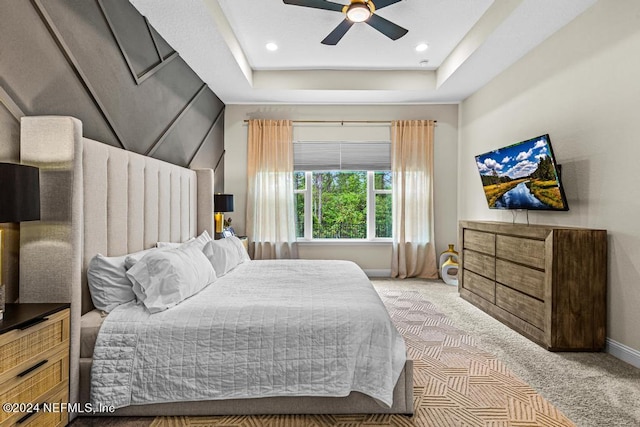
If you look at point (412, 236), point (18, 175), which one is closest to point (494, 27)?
point (412, 236)

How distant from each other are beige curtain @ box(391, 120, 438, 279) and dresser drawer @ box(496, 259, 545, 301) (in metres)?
1.91

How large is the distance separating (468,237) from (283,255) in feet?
8.50

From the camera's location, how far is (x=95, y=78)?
2.43m

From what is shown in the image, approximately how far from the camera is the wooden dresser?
276cm

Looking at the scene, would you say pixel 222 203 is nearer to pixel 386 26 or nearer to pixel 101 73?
pixel 101 73

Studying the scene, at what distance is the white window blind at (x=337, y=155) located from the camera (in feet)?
18.2

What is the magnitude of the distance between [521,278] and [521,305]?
0.23 meters

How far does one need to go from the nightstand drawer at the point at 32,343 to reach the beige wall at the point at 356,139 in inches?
152

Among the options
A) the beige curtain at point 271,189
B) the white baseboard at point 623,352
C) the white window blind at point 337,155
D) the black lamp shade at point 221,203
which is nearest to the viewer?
the white baseboard at point 623,352

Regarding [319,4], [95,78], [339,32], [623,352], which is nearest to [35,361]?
[95,78]

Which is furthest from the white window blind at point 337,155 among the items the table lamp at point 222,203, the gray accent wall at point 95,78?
the gray accent wall at point 95,78

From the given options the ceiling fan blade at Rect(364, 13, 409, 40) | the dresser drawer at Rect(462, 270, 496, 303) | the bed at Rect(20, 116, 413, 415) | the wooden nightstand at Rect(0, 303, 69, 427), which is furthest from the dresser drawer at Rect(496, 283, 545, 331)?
the wooden nightstand at Rect(0, 303, 69, 427)

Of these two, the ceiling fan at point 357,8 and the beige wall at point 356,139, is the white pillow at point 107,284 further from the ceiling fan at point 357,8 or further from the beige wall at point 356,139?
the beige wall at point 356,139

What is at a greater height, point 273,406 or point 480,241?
point 480,241
